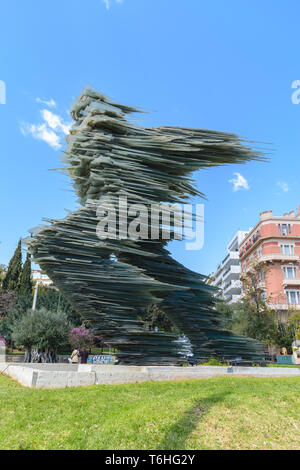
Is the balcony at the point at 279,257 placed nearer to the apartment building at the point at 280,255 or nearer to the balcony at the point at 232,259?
the apartment building at the point at 280,255

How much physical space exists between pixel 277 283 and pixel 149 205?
37.6m

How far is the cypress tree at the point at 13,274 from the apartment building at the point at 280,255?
31351 mm

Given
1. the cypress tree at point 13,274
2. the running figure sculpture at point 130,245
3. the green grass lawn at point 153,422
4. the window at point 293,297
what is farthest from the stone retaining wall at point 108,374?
the window at point 293,297

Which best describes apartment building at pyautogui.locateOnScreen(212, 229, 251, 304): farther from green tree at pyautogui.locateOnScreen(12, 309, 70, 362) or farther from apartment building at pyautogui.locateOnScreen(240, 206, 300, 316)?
green tree at pyautogui.locateOnScreen(12, 309, 70, 362)

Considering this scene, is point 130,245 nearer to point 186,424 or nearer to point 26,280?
point 186,424

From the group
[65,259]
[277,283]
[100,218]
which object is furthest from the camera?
[277,283]

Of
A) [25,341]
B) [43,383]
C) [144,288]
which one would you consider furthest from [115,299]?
[25,341]

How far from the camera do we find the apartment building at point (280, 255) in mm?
46781

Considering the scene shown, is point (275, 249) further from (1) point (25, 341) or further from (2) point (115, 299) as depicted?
(2) point (115, 299)

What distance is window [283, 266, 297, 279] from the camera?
159 feet

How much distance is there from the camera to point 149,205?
49.4 feet

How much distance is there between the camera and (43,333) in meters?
21.3

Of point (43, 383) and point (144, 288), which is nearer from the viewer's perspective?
point (43, 383)

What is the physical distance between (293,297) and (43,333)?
36.6 m
